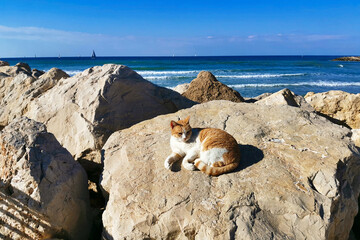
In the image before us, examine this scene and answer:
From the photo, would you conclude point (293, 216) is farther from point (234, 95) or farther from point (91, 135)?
point (234, 95)

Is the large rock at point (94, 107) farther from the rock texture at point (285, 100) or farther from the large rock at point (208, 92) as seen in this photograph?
the rock texture at point (285, 100)

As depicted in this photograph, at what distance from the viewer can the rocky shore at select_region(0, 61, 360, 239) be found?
10.3 ft

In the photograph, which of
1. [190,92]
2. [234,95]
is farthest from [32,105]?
[234,95]

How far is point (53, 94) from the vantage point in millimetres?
6051

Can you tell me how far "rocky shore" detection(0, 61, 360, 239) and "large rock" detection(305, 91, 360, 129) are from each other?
389 centimetres

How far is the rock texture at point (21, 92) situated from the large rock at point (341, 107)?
23.5 ft

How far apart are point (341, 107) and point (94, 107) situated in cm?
670

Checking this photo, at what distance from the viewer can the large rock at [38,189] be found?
3.40 m

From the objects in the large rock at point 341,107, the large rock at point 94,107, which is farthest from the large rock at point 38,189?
the large rock at point 341,107

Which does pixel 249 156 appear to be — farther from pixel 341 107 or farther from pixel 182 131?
pixel 341 107

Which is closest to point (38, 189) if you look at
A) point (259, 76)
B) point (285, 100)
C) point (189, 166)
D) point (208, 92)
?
point (189, 166)

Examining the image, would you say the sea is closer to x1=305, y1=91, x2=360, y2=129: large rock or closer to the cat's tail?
x1=305, y1=91, x2=360, y2=129: large rock

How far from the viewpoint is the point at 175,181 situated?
3590 mm

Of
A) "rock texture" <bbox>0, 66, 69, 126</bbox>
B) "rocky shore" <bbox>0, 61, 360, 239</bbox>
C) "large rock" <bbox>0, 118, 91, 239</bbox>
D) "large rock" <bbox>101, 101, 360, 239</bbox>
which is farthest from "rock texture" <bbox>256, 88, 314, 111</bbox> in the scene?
"rock texture" <bbox>0, 66, 69, 126</bbox>
